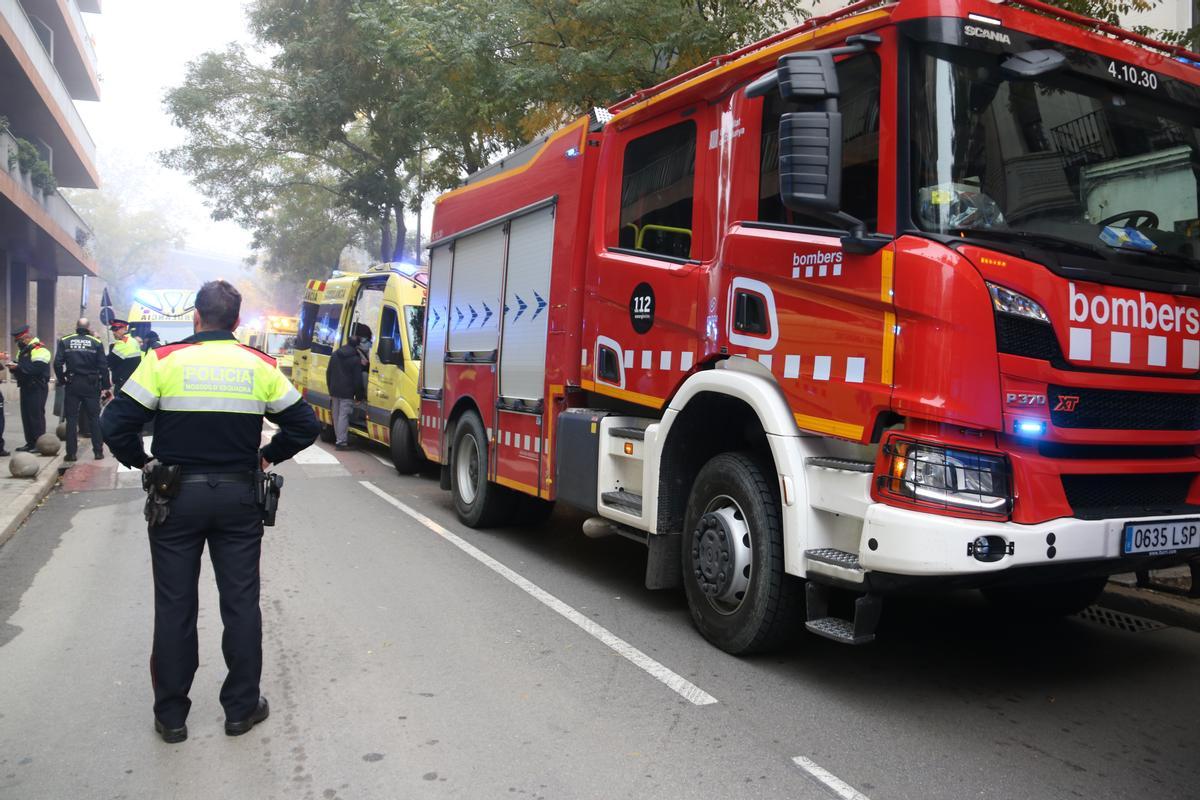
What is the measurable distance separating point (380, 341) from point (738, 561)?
8.82 metres

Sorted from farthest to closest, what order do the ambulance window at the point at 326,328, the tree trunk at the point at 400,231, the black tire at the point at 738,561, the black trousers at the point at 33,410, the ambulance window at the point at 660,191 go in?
the tree trunk at the point at 400,231 → the ambulance window at the point at 326,328 → the black trousers at the point at 33,410 → the ambulance window at the point at 660,191 → the black tire at the point at 738,561

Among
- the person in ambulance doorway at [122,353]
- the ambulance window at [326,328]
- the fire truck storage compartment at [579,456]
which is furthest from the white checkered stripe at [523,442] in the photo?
the person in ambulance doorway at [122,353]

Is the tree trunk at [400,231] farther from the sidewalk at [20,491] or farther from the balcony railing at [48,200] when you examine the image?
the sidewalk at [20,491]

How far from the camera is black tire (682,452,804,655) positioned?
15.0 feet

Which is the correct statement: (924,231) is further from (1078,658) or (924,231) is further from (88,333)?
(88,333)

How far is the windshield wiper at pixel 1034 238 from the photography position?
3848 mm

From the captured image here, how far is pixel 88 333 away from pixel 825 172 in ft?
37.3

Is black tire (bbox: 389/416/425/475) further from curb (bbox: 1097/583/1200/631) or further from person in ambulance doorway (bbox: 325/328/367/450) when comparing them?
curb (bbox: 1097/583/1200/631)

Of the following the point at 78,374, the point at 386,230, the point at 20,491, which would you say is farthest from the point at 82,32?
the point at 20,491

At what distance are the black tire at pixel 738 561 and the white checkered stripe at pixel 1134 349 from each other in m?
1.50

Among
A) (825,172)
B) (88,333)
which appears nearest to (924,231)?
(825,172)

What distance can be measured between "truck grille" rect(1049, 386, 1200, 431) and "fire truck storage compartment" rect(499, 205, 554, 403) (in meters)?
3.78

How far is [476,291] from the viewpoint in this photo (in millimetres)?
8391

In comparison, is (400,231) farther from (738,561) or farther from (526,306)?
(738,561)
